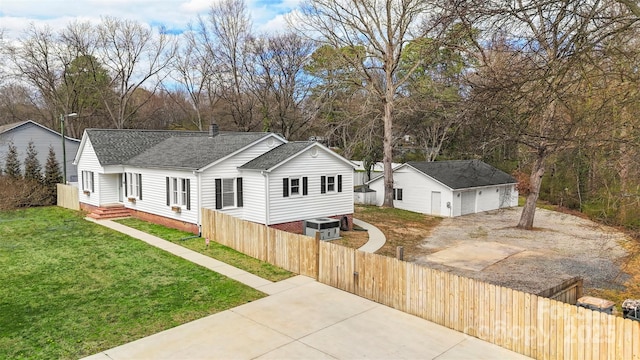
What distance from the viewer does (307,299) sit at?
458 inches

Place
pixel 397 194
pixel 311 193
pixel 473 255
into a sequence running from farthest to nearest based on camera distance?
pixel 397 194 → pixel 311 193 → pixel 473 255

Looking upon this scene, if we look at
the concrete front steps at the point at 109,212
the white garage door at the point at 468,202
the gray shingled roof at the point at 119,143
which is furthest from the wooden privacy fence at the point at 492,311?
the white garage door at the point at 468,202

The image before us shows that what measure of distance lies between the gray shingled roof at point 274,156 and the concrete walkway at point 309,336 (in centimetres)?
939

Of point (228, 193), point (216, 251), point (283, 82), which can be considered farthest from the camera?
point (283, 82)

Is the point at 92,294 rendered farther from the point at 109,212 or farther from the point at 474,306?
the point at 109,212

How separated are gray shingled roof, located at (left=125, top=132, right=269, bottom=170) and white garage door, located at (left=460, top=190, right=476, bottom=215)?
16210 mm

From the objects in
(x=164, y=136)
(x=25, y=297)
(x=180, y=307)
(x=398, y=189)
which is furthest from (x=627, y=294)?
(x=164, y=136)

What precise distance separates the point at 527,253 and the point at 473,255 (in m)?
2.71

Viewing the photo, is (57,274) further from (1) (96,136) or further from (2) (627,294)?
(2) (627,294)

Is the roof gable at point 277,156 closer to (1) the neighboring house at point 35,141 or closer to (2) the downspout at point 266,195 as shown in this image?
(2) the downspout at point 266,195

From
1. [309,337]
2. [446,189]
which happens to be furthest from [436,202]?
[309,337]

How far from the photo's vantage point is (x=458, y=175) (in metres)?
32.7

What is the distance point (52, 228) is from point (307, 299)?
16263 mm

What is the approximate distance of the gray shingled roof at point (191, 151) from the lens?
20875 millimetres
